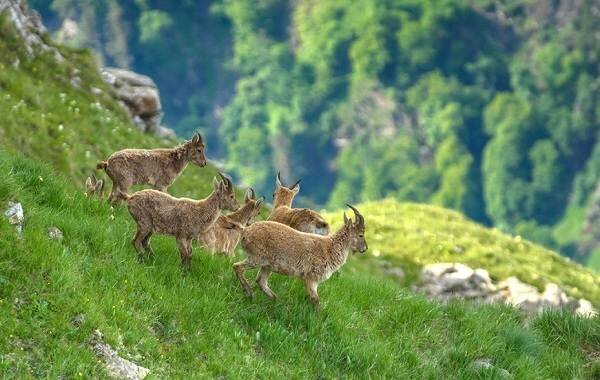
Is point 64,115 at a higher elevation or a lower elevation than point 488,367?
lower

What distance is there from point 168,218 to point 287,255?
1.72 metres

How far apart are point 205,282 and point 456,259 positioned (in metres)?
24.2

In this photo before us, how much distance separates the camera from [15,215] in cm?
1145

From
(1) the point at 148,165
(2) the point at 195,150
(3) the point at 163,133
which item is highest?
(2) the point at 195,150

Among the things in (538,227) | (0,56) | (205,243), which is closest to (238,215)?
(205,243)

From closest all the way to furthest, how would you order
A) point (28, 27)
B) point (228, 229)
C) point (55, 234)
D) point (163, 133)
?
point (55, 234) → point (228, 229) → point (28, 27) → point (163, 133)

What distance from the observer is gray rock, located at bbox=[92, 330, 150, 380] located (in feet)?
32.3

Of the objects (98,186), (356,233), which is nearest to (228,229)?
(98,186)

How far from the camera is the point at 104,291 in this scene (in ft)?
36.1

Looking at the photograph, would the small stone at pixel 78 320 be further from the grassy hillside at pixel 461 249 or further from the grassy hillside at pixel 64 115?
the grassy hillside at pixel 461 249

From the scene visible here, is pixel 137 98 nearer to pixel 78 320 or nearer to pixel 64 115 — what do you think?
pixel 64 115

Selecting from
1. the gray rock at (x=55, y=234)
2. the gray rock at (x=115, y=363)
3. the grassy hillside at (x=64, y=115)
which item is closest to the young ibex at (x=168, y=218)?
the gray rock at (x=55, y=234)

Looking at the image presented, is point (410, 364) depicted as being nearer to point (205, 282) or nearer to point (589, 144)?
point (205, 282)

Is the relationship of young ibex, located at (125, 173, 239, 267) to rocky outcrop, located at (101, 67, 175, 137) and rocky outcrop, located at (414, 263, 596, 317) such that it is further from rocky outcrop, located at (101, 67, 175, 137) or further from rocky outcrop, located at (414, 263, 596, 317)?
rocky outcrop, located at (414, 263, 596, 317)
